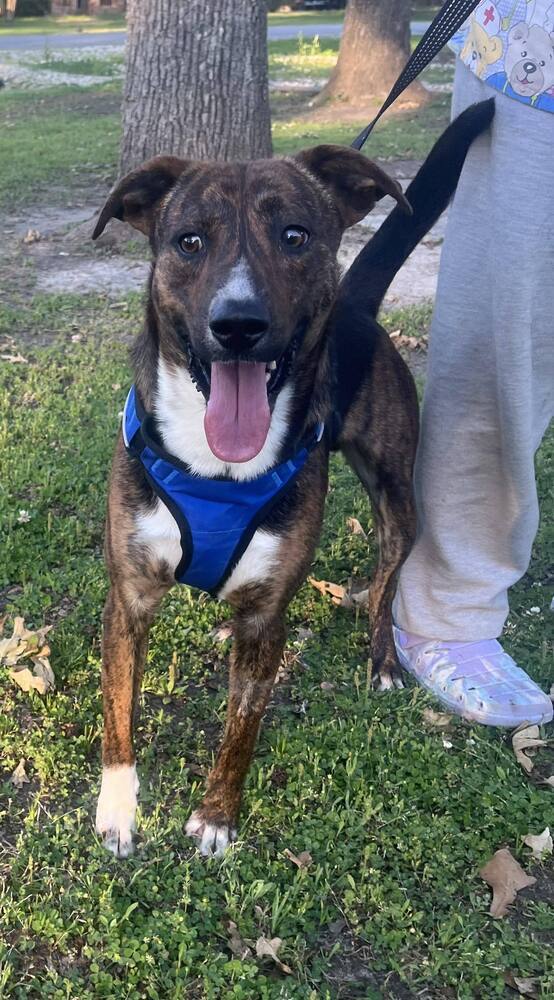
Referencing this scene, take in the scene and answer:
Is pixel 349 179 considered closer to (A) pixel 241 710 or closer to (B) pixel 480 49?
(B) pixel 480 49

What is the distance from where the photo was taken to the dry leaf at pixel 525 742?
3.25m

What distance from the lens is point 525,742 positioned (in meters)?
3.31

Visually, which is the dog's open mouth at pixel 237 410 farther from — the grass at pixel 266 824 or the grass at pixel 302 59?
the grass at pixel 302 59

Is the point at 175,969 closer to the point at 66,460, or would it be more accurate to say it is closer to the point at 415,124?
the point at 66,460

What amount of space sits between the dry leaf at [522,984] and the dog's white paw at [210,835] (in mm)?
846

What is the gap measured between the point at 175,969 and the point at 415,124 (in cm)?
1341

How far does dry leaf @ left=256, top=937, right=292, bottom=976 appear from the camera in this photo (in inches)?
97.8

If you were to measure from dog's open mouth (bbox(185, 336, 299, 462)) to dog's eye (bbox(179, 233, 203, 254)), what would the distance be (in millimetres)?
309

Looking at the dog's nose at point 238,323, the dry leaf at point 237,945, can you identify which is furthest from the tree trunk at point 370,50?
the dry leaf at point 237,945

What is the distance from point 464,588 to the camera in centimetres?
360

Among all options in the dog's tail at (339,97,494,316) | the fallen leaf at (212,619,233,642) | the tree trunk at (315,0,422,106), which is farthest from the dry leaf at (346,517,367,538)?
the tree trunk at (315,0,422,106)

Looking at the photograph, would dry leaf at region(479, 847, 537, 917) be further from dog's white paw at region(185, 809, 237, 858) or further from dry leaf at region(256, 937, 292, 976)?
dog's white paw at region(185, 809, 237, 858)

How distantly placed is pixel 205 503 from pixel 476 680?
137 centimetres

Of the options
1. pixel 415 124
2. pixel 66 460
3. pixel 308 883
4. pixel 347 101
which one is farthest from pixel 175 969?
pixel 347 101
